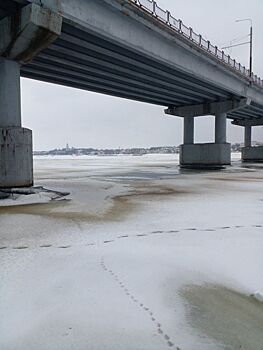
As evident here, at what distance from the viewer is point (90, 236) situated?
21.8ft

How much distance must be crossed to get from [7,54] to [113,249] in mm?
11174

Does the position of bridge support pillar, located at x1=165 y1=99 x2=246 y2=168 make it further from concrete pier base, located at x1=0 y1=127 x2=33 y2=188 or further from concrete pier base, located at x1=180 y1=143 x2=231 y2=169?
concrete pier base, located at x1=0 y1=127 x2=33 y2=188

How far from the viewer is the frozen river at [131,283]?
10.1 ft

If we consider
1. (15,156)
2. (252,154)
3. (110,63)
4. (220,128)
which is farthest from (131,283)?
(252,154)

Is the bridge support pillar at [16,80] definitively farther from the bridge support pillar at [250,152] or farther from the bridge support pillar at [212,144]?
the bridge support pillar at [250,152]

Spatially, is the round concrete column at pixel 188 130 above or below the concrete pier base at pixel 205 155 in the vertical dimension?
above

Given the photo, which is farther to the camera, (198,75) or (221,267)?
(198,75)

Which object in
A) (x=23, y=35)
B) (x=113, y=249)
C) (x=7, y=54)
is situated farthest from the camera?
(x=7, y=54)

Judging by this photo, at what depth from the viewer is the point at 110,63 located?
813 inches

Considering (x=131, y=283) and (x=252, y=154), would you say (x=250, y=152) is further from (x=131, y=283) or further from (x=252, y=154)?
(x=131, y=283)

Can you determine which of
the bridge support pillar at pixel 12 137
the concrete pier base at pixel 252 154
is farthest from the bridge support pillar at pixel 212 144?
the bridge support pillar at pixel 12 137

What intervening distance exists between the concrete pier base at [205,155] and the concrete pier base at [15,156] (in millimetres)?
27597

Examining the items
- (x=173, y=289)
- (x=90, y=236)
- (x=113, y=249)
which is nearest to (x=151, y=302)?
(x=173, y=289)

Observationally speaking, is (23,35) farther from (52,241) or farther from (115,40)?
(52,241)
